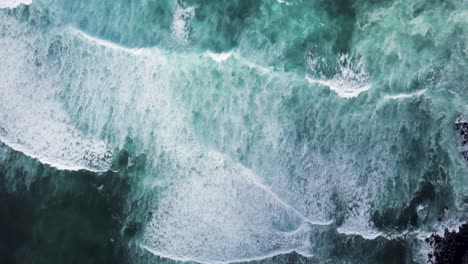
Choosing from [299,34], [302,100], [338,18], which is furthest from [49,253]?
[338,18]

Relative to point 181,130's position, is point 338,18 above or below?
above

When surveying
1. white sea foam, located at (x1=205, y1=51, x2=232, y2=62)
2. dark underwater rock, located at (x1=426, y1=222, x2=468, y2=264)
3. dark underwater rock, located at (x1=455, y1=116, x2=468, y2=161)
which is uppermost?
white sea foam, located at (x1=205, y1=51, x2=232, y2=62)

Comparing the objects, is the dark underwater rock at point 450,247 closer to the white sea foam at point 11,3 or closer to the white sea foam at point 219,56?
the white sea foam at point 219,56

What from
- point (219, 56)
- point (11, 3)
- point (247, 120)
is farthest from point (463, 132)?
point (11, 3)

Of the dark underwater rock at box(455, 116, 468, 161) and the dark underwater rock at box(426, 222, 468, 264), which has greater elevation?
the dark underwater rock at box(455, 116, 468, 161)

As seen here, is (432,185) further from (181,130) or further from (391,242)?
(181,130)

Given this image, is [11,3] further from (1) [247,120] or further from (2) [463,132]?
(2) [463,132]

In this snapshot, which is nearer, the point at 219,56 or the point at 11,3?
the point at 219,56

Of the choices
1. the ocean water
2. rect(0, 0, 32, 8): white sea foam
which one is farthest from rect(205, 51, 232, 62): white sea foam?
rect(0, 0, 32, 8): white sea foam

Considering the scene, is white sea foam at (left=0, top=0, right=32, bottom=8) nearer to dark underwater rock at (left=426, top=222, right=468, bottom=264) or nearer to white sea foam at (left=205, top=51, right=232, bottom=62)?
white sea foam at (left=205, top=51, right=232, bottom=62)
